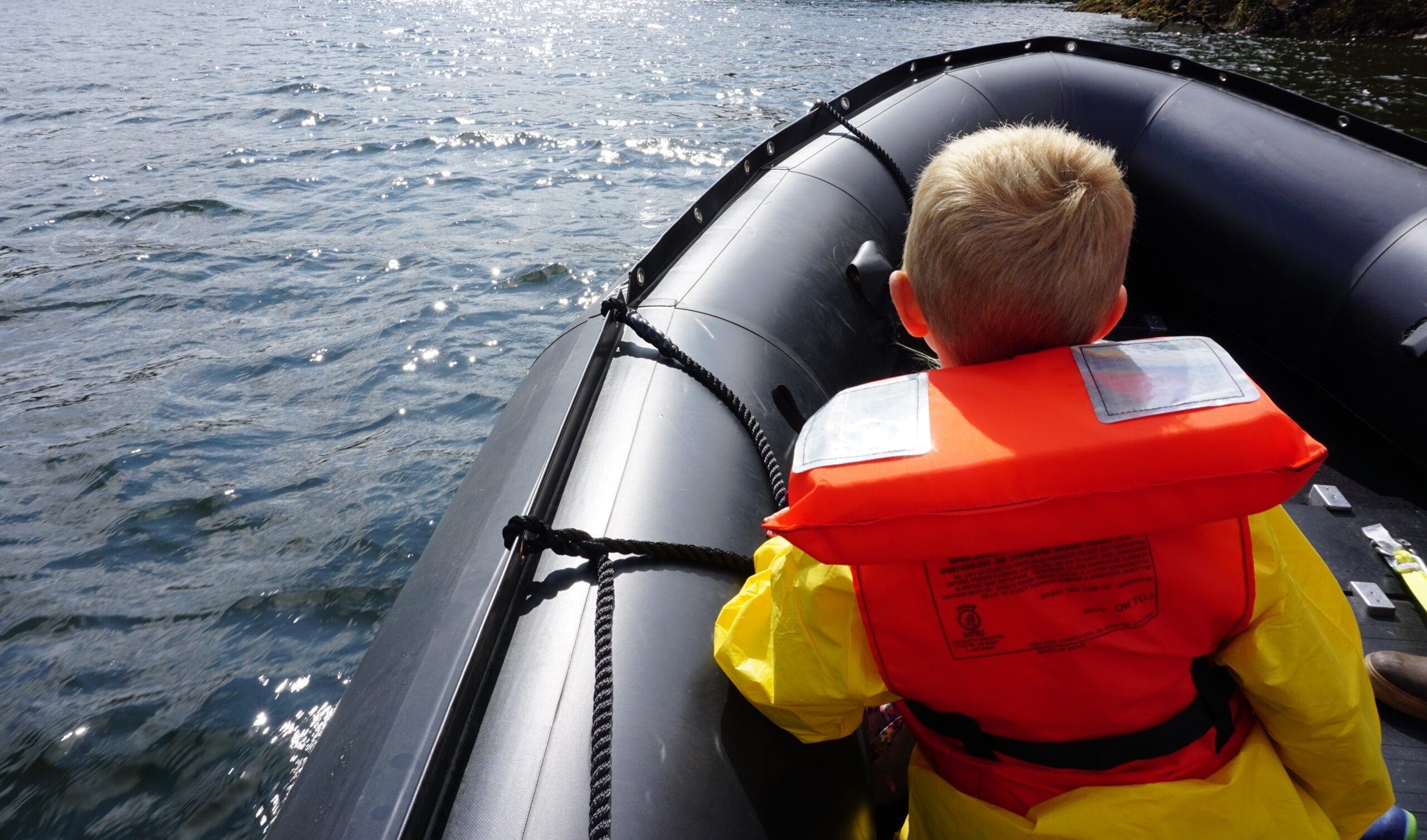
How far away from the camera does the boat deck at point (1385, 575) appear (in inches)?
65.2

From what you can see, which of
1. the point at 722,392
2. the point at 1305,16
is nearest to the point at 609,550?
the point at 722,392

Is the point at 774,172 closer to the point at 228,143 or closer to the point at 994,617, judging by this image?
the point at 994,617

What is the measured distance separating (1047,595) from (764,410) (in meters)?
0.96

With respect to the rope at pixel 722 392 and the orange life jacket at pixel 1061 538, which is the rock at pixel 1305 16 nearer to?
the rope at pixel 722 392

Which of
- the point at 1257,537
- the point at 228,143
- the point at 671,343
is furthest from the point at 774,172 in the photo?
the point at 228,143

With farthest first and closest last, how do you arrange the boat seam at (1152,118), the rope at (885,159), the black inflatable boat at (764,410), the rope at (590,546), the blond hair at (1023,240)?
the boat seam at (1152,118) < the rope at (885,159) < the rope at (590,546) < the black inflatable boat at (764,410) < the blond hair at (1023,240)

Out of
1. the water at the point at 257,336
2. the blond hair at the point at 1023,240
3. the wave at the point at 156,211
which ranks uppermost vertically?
the blond hair at the point at 1023,240

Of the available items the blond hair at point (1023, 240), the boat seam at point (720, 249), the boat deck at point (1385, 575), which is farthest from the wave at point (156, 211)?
the boat deck at point (1385, 575)

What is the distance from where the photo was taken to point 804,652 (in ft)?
3.43

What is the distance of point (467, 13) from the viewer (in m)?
16.2

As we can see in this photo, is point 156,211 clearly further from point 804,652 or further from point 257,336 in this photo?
point 804,652

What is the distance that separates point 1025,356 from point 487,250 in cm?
446

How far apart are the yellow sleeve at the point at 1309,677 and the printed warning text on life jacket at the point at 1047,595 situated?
15 cm

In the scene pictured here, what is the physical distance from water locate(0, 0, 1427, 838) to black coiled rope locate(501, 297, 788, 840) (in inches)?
51.2
